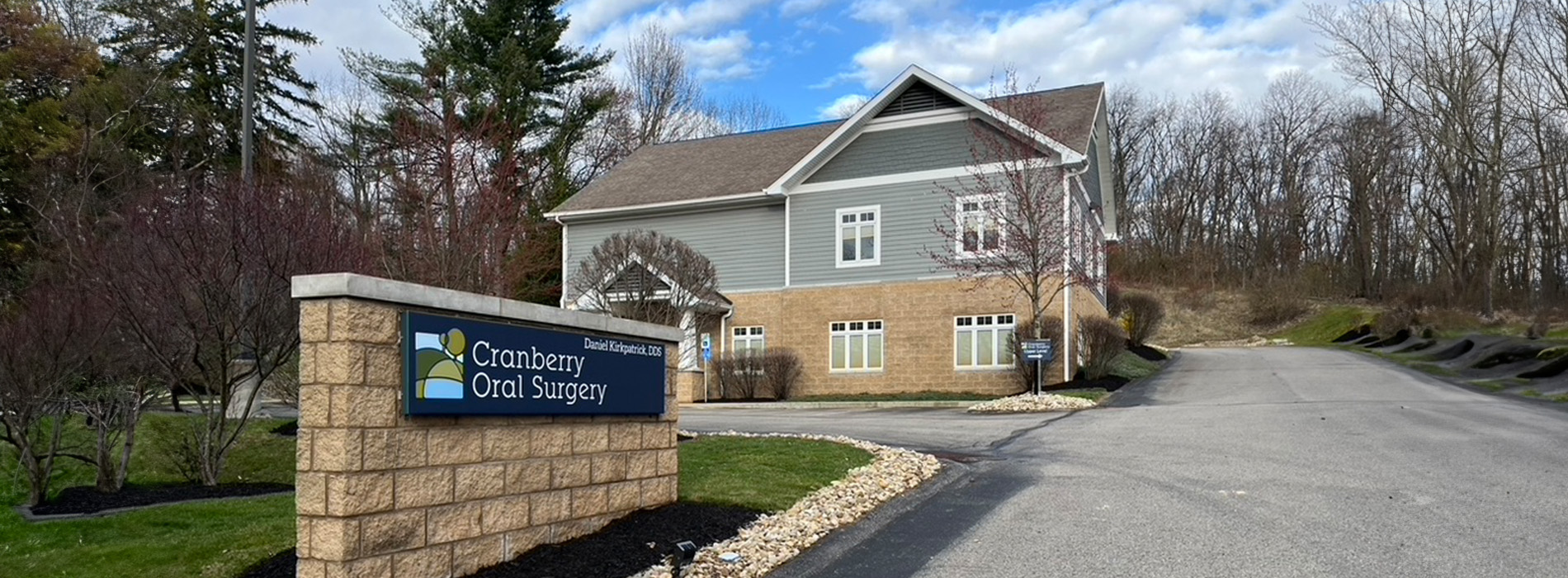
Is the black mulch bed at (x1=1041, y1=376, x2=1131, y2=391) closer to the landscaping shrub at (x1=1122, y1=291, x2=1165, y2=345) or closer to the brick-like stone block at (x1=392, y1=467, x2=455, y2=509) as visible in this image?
the landscaping shrub at (x1=1122, y1=291, x2=1165, y2=345)

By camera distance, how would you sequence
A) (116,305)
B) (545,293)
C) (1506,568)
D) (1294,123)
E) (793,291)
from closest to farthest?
(1506,568)
(116,305)
(793,291)
(545,293)
(1294,123)

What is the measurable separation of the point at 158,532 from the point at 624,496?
4512 mm

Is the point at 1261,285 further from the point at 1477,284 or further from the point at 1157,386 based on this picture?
the point at 1157,386

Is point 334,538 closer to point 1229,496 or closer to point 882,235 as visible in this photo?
point 1229,496

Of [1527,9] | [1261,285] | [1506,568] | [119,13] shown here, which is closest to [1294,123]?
[1261,285]

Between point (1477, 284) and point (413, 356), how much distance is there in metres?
49.2

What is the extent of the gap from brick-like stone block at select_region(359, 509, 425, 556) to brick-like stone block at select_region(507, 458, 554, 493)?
755mm

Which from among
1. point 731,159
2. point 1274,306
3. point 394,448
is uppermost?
point 731,159

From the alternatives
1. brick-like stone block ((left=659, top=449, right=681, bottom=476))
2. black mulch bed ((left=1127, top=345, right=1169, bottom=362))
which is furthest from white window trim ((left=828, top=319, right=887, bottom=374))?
brick-like stone block ((left=659, top=449, right=681, bottom=476))

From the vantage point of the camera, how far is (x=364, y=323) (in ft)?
19.1

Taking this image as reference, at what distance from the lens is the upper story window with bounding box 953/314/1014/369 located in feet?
81.6

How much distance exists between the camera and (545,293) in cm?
3206

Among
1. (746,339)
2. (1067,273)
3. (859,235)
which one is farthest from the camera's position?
(746,339)

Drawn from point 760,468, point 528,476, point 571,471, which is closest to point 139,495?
point 760,468
